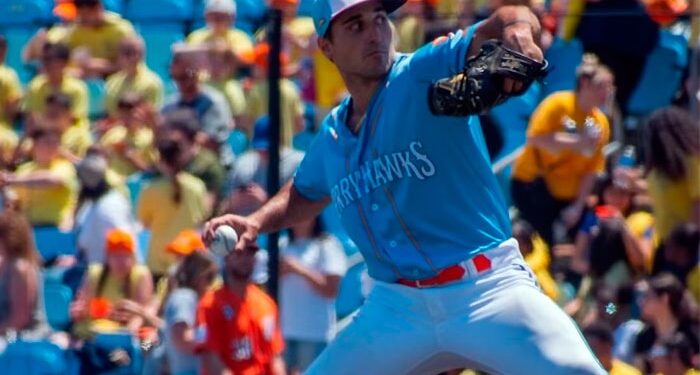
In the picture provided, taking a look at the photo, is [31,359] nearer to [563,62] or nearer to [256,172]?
[256,172]

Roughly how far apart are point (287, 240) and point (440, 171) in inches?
149

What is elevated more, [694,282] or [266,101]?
[266,101]

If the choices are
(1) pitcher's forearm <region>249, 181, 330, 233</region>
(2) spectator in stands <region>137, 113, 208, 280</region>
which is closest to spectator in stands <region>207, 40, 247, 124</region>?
(2) spectator in stands <region>137, 113, 208, 280</region>

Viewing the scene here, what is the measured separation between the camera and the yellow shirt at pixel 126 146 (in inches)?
370

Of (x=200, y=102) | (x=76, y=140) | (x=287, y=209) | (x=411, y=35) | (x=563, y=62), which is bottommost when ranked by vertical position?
(x=76, y=140)

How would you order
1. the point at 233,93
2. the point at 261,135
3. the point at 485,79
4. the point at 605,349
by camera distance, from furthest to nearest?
the point at 233,93 → the point at 261,135 → the point at 605,349 → the point at 485,79

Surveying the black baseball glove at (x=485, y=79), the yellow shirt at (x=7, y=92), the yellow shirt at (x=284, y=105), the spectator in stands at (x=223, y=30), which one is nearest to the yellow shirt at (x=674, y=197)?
the yellow shirt at (x=284, y=105)

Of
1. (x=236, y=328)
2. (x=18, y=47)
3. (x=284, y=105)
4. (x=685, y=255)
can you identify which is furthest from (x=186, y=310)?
(x=18, y=47)

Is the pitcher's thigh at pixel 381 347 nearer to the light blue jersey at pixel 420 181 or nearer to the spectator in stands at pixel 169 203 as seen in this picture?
the light blue jersey at pixel 420 181

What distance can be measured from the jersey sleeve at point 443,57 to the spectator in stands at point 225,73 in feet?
16.0

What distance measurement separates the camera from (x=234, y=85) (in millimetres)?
9391

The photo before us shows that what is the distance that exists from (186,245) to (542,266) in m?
1.70

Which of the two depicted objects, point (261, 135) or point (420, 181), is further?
point (261, 135)

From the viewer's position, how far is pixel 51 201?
9.15 meters
